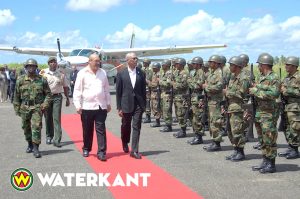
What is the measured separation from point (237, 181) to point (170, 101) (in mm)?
4879

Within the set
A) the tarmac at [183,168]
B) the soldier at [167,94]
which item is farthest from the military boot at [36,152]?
the soldier at [167,94]

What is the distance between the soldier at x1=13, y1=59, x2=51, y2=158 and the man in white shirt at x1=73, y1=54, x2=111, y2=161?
789mm

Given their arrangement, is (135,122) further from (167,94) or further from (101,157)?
(167,94)

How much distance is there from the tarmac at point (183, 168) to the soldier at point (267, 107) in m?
0.34

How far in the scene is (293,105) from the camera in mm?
7676

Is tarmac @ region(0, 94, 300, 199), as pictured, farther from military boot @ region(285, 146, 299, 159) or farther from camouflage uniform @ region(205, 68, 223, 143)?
camouflage uniform @ region(205, 68, 223, 143)

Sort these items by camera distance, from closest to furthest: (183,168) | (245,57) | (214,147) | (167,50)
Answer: (183,168), (214,147), (245,57), (167,50)

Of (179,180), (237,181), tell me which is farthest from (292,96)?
(179,180)

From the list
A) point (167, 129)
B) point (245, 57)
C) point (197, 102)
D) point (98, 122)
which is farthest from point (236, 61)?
point (167, 129)

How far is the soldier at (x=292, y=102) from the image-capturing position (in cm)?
761

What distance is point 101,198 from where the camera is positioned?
209 inches

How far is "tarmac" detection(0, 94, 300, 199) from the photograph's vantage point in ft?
18.2

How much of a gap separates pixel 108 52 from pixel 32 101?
71.6 feet

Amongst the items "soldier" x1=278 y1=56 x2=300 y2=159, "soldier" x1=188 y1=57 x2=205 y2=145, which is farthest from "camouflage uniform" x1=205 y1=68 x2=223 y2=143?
"soldier" x1=278 y1=56 x2=300 y2=159
